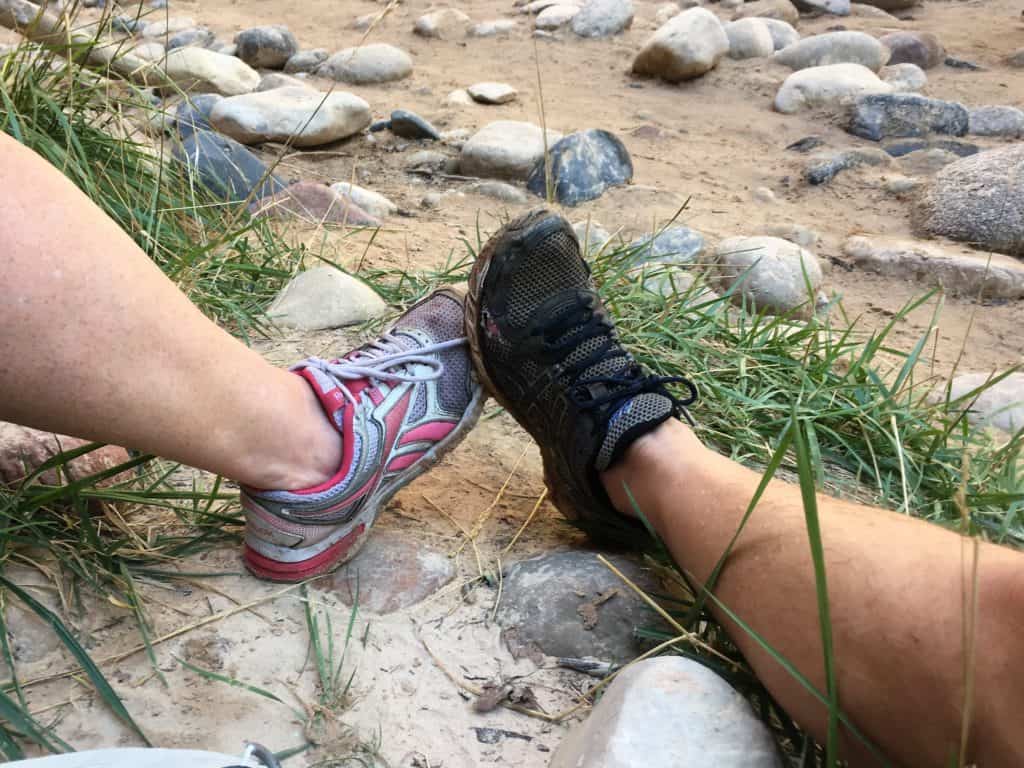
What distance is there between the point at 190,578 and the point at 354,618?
25 centimetres

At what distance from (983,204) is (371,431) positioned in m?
3.02

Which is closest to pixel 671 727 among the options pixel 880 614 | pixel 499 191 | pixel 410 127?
pixel 880 614

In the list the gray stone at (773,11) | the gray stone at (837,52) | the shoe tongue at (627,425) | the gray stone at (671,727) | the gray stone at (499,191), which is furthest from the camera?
the gray stone at (773,11)

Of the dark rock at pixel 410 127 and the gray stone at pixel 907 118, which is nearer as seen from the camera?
the dark rock at pixel 410 127

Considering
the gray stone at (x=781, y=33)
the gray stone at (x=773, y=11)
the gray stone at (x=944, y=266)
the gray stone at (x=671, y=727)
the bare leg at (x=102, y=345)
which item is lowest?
the gray stone at (x=944, y=266)

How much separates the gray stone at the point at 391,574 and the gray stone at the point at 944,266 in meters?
2.37

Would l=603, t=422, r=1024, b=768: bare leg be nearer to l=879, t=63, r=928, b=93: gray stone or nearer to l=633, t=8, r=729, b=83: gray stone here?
l=633, t=8, r=729, b=83: gray stone

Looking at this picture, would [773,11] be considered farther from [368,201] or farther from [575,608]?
[575,608]

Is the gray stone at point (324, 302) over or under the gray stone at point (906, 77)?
under

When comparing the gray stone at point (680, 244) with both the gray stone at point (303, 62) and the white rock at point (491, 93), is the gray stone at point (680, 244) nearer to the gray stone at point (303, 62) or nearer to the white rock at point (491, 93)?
the white rock at point (491, 93)

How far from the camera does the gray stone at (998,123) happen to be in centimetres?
444

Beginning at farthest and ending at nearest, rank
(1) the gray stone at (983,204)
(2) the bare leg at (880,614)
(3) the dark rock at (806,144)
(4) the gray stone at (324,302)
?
(3) the dark rock at (806,144) → (1) the gray stone at (983,204) → (4) the gray stone at (324,302) → (2) the bare leg at (880,614)

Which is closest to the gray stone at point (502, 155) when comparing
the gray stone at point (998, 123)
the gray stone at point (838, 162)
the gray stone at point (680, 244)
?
the gray stone at point (680, 244)

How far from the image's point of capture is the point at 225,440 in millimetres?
1062
